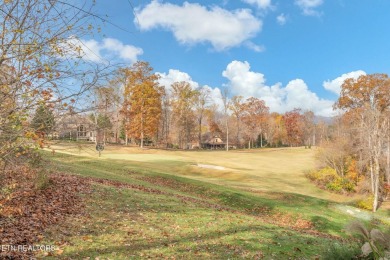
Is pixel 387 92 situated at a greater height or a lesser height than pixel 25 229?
greater

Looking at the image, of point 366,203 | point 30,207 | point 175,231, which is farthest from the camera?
point 366,203

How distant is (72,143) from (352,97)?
163 ft

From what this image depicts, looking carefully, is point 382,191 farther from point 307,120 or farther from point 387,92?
point 307,120

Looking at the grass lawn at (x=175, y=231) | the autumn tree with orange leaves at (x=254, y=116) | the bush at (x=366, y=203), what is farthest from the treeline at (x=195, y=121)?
the grass lawn at (x=175, y=231)

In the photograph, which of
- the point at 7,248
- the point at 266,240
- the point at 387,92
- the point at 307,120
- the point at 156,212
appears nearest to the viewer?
the point at 7,248

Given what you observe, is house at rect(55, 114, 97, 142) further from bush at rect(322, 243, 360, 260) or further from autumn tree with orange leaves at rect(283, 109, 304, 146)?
autumn tree with orange leaves at rect(283, 109, 304, 146)

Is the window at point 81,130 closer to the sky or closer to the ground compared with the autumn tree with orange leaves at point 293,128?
closer to the ground

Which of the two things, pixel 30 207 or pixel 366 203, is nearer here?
pixel 30 207

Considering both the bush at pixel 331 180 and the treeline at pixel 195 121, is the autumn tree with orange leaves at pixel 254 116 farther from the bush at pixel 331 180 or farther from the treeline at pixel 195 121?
the bush at pixel 331 180

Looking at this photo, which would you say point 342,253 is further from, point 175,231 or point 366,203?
point 366,203

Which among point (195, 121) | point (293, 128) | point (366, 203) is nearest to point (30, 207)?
point (366, 203)

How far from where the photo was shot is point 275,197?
80.2ft

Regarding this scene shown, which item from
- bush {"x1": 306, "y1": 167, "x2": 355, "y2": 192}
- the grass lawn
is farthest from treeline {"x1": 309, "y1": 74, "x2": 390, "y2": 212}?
the grass lawn

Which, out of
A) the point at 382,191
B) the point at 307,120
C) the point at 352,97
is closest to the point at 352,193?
the point at 382,191
